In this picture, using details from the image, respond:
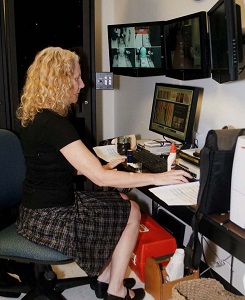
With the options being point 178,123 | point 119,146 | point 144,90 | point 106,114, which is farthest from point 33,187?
point 106,114

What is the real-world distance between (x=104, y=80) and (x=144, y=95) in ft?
1.10

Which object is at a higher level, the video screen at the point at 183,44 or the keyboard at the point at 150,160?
the video screen at the point at 183,44

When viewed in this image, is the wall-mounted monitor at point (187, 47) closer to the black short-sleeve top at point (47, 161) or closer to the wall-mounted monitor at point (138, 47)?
the wall-mounted monitor at point (138, 47)

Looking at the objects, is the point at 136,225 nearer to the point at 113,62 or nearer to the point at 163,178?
the point at 163,178

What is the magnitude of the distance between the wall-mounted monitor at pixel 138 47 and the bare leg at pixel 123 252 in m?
1.00

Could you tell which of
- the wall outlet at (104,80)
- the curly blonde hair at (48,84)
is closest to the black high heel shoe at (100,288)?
the curly blonde hair at (48,84)

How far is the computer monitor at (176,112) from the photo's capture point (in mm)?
1983

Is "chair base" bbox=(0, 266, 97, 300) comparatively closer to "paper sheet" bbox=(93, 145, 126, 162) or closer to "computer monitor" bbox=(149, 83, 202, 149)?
"paper sheet" bbox=(93, 145, 126, 162)

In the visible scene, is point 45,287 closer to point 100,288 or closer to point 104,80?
point 100,288

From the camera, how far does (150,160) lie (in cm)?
193

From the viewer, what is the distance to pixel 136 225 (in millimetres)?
1781

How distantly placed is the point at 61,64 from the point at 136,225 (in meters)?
0.84

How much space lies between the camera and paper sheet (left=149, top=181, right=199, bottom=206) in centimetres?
138

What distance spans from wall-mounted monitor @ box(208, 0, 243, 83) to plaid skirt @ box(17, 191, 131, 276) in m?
0.78
